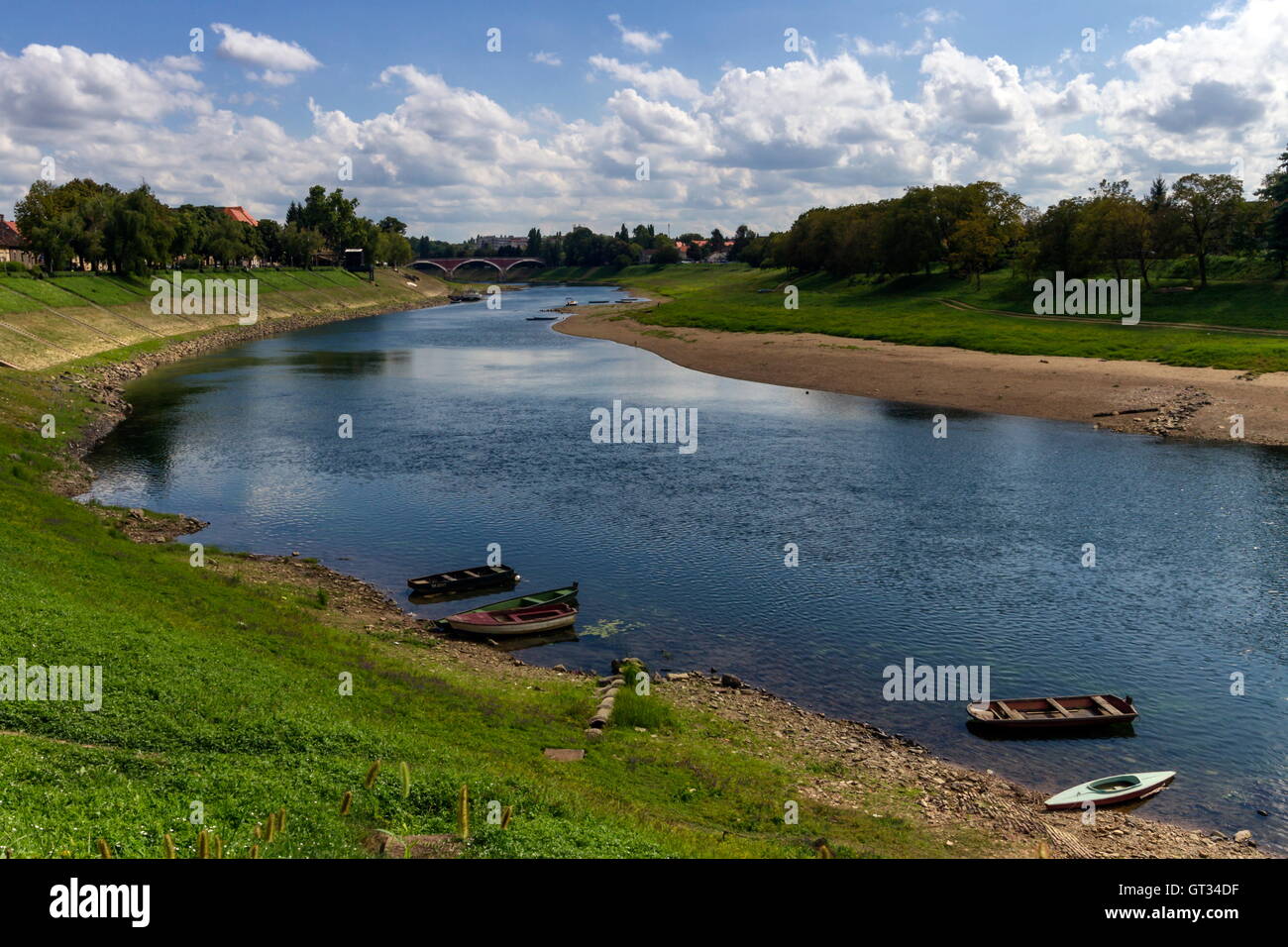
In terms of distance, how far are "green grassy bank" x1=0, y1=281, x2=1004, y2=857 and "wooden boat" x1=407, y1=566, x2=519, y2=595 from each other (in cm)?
371

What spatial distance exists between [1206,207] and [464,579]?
98609 mm

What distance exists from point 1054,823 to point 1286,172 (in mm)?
110848

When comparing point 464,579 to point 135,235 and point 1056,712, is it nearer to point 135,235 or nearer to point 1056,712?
point 1056,712

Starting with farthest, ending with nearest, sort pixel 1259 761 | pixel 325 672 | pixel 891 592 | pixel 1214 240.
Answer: pixel 1214 240
pixel 891 592
pixel 325 672
pixel 1259 761

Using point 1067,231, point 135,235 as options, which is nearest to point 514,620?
point 1067,231

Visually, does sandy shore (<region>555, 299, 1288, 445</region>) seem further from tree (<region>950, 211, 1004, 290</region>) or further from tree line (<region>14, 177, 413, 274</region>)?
tree line (<region>14, 177, 413, 274</region>)

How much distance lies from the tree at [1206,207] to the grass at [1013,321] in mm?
5182

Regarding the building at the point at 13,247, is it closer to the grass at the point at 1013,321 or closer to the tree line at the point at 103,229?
the tree line at the point at 103,229

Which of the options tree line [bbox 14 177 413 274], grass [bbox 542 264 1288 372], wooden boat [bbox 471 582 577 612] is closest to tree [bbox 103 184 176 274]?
tree line [bbox 14 177 413 274]

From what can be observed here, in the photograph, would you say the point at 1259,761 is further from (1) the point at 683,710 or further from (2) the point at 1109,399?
(2) the point at 1109,399

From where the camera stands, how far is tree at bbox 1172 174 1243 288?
101 metres

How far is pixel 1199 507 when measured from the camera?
154 feet

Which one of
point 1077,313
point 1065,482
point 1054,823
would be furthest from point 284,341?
point 1054,823

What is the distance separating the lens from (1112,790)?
22.2 m
